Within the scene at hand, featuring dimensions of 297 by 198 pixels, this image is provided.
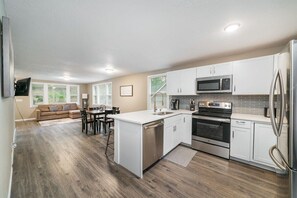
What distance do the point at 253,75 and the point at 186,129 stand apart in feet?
6.21

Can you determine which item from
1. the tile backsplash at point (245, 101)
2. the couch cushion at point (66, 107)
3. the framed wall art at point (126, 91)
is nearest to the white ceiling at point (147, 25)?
the tile backsplash at point (245, 101)

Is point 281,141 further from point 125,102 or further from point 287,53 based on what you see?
point 125,102

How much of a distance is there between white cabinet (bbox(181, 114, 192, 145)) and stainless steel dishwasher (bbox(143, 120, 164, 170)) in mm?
1007

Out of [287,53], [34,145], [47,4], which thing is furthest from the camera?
[34,145]

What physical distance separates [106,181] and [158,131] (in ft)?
3.97

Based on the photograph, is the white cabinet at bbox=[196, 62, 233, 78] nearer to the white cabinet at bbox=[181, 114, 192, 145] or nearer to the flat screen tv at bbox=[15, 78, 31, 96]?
the white cabinet at bbox=[181, 114, 192, 145]

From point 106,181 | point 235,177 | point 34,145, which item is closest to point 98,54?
point 106,181

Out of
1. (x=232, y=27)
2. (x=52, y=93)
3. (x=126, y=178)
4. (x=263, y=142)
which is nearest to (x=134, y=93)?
(x=126, y=178)

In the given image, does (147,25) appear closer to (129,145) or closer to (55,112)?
(129,145)

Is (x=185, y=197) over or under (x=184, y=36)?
under

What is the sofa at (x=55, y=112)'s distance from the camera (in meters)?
6.91

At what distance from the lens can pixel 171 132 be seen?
2893 mm

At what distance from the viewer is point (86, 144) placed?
3.51m

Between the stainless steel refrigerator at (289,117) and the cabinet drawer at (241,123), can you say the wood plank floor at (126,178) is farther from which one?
the cabinet drawer at (241,123)
